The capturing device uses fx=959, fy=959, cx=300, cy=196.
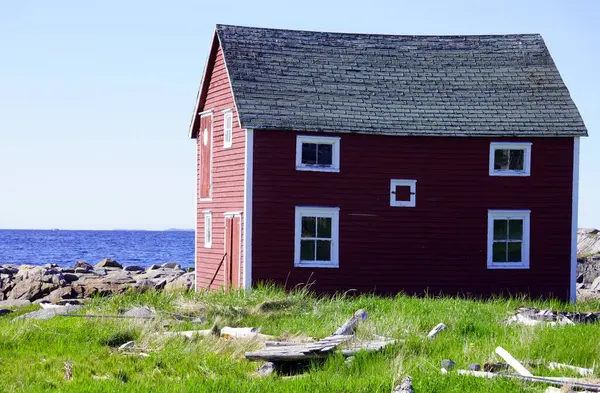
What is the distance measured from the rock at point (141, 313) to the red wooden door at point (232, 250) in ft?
23.8

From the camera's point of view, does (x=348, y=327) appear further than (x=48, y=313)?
No

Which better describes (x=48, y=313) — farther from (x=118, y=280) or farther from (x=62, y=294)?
(x=118, y=280)

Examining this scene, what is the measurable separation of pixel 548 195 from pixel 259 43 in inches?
354

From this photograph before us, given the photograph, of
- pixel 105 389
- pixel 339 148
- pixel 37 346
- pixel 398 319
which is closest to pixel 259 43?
pixel 339 148

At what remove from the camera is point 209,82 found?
1115 inches

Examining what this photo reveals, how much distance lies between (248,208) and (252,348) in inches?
406

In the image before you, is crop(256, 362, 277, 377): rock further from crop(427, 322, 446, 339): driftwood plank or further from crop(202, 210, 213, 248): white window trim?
crop(202, 210, 213, 248): white window trim

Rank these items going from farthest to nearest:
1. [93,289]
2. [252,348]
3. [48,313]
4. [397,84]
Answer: [93,289] < [397,84] < [48,313] < [252,348]

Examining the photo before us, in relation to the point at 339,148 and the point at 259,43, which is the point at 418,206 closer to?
the point at 339,148

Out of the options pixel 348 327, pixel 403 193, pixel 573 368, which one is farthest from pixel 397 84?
pixel 573 368

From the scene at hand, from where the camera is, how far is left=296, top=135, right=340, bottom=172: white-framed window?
2484 centimetres

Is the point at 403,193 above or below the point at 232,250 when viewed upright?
above

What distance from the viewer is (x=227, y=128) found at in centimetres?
2641

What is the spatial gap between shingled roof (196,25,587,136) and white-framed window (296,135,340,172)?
0.36 m
